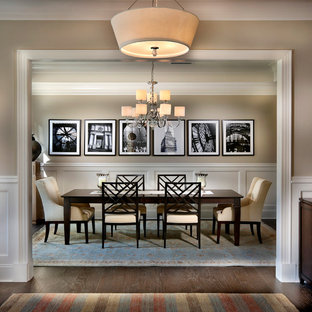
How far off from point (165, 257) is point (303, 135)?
2.16m

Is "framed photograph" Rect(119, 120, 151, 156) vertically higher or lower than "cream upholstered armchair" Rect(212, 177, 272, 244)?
higher

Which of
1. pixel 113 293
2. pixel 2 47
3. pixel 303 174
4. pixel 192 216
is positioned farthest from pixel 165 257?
pixel 2 47

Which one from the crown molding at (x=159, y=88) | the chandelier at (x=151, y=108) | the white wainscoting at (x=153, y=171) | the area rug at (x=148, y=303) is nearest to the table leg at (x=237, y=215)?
the chandelier at (x=151, y=108)

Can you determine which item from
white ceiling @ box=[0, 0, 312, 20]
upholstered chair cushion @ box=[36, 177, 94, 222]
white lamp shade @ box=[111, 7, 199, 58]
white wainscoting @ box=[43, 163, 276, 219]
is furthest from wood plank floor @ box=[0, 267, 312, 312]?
white wainscoting @ box=[43, 163, 276, 219]

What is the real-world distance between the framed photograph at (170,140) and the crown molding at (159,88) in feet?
2.16

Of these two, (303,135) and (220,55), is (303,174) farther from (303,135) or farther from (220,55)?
(220,55)

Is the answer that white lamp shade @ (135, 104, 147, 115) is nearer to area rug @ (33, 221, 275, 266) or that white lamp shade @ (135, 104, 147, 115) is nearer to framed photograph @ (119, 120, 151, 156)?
framed photograph @ (119, 120, 151, 156)

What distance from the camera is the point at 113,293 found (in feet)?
10.7

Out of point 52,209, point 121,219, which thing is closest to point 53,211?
point 52,209

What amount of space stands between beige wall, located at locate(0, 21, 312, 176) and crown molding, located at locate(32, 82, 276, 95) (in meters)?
3.10

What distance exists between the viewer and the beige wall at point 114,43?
11.6ft

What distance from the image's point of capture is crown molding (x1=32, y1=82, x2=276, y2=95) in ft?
21.9

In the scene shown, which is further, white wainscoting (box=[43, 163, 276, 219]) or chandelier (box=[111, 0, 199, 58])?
white wainscoting (box=[43, 163, 276, 219])

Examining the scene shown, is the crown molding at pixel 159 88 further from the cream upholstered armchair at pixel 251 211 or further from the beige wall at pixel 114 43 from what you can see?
the beige wall at pixel 114 43
